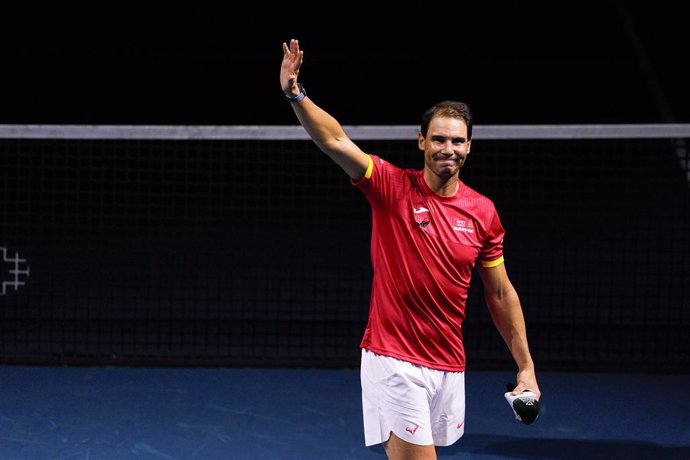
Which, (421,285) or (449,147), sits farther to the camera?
(421,285)

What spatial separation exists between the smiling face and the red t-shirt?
0.58 ft

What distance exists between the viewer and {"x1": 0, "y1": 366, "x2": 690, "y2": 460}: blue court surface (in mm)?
6312

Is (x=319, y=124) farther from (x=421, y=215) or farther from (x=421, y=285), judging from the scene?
(x=421, y=285)

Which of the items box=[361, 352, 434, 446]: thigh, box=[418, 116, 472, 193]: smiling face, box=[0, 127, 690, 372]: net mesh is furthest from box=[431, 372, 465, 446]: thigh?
box=[0, 127, 690, 372]: net mesh

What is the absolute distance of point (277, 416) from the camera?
23.0 ft

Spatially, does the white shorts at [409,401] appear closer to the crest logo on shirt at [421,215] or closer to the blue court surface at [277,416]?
the crest logo on shirt at [421,215]
